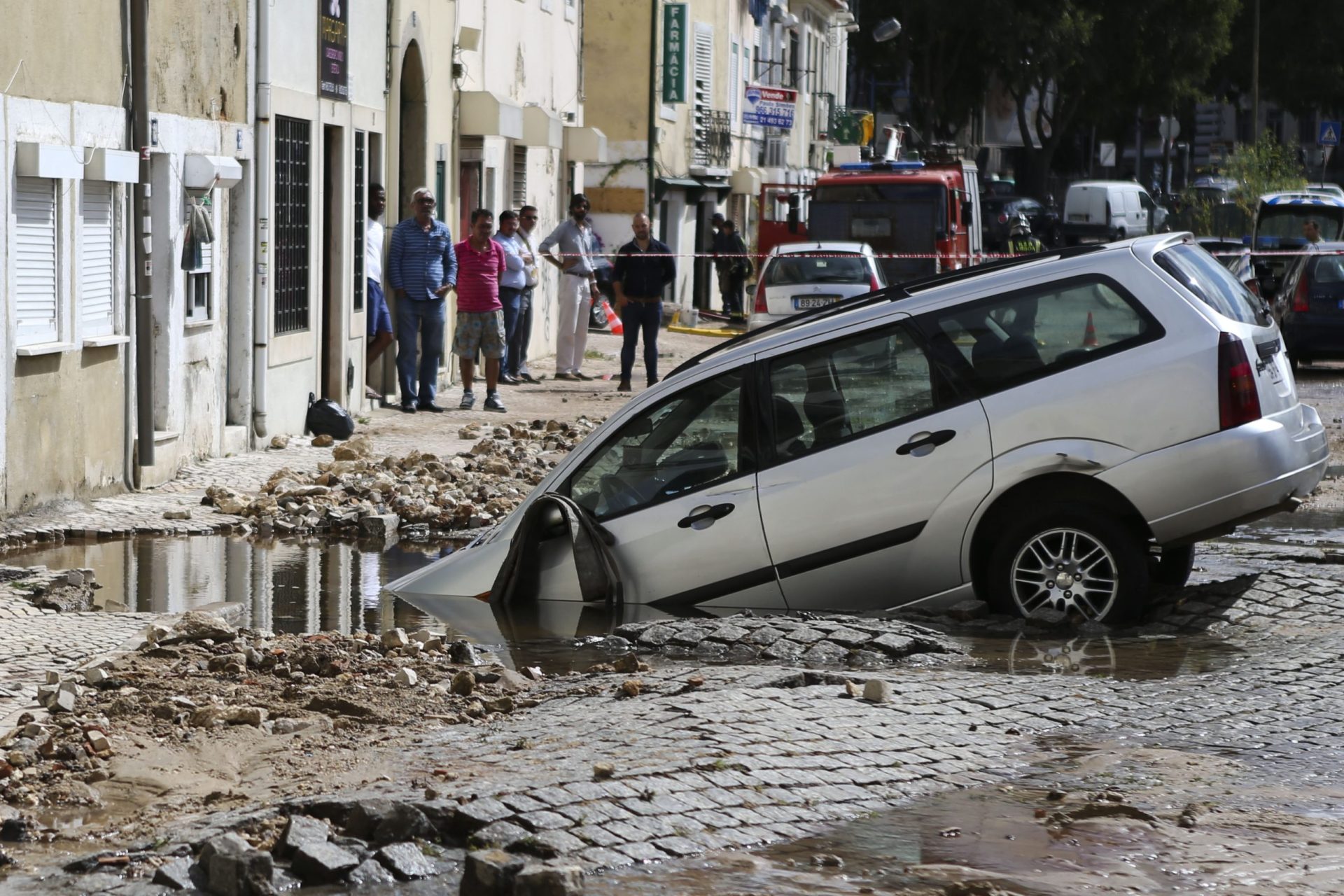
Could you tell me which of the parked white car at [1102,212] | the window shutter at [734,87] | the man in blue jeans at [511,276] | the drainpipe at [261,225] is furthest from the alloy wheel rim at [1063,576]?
the parked white car at [1102,212]

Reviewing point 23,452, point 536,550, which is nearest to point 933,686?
point 536,550

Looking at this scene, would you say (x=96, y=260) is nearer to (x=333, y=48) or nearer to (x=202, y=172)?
(x=202, y=172)

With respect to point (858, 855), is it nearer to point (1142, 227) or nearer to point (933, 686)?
point (933, 686)

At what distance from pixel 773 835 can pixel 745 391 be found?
12.2 feet

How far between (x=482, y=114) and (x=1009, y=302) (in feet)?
50.3

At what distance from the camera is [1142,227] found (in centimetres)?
5991

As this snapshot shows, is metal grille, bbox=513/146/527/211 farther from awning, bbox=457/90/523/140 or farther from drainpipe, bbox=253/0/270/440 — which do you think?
drainpipe, bbox=253/0/270/440

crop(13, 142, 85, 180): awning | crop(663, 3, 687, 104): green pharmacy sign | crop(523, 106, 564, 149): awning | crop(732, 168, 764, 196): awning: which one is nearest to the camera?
crop(13, 142, 85, 180): awning

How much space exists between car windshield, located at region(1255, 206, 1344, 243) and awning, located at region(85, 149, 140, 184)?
31.3 m

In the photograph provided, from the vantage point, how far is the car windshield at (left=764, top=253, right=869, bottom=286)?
26906 mm

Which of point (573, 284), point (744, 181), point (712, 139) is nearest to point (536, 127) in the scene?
point (573, 284)

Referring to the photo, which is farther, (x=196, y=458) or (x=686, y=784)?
(x=196, y=458)

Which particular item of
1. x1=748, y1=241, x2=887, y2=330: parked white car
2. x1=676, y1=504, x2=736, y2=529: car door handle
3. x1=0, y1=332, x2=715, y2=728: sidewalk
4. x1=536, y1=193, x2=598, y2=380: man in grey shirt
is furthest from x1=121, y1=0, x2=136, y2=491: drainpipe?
x1=748, y1=241, x2=887, y2=330: parked white car

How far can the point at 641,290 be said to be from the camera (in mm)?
22609
